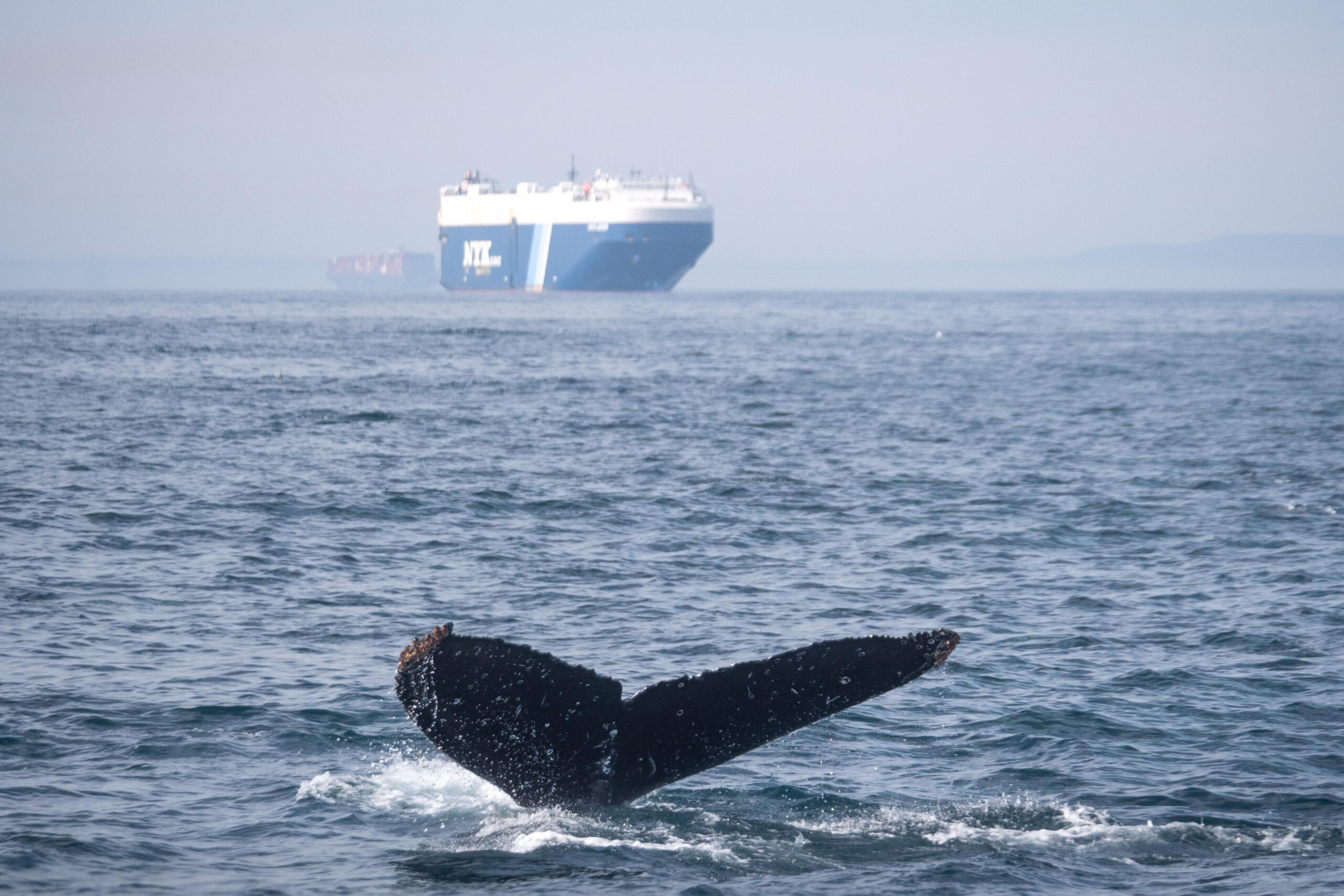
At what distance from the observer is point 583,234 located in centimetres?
14412

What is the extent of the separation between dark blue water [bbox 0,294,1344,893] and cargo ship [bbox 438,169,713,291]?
345 feet

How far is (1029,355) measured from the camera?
69.0 m

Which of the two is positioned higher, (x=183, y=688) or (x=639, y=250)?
(x=639, y=250)

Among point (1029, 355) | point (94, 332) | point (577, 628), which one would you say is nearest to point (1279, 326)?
point (1029, 355)

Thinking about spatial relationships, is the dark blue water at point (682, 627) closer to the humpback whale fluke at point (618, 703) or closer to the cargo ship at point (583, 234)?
the humpback whale fluke at point (618, 703)

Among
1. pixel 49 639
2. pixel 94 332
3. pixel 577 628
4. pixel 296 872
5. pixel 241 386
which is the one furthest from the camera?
pixel 94 332

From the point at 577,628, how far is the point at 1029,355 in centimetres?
5850

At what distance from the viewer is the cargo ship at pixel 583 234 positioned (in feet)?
466

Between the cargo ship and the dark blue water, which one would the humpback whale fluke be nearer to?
the dark blue water

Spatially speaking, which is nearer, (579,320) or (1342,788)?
(1342,788)

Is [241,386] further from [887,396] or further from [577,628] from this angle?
[577,628]

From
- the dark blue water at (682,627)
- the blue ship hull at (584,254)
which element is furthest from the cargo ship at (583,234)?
the dark blue water at (682,627)

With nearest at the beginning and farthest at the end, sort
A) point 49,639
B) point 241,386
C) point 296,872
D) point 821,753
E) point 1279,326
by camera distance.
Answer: point 296,872, point 821,753, point 49,639, point 241,386, point 1279,326

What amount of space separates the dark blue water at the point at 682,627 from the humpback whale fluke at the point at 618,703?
0.81 meters
